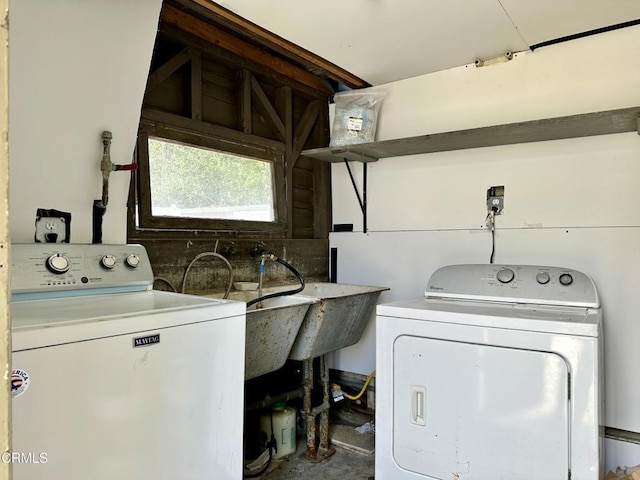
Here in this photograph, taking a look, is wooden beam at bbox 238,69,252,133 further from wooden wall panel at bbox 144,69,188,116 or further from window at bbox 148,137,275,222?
wooden wall panel at bbox 144,69,188,116

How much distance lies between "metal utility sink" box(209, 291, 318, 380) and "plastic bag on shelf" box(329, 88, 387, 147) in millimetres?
1125

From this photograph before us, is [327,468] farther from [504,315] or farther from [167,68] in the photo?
[167,68]

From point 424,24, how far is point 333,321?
153 centimetres

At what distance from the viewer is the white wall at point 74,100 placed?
1.54m

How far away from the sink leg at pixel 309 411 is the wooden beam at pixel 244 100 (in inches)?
54.8

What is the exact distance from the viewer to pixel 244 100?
102 inches

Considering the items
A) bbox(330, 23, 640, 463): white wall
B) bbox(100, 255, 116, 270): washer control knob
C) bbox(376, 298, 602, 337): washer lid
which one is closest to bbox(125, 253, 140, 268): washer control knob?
bbox(100, 255, 116, 270): washer control knob

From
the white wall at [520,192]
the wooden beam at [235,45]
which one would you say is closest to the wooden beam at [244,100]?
the wooden beam at [235,45]

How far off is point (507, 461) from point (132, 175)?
1.96 metres

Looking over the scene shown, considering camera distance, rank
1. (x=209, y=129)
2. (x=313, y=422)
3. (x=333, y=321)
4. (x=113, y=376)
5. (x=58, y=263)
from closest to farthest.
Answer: (x=113, y=376), (x=58, y=263), (x=333, y=321), (x=209, y=129), (x=313, y=422)

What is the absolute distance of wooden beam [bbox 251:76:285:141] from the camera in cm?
267

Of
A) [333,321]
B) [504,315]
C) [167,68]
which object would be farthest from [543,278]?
[167,68]

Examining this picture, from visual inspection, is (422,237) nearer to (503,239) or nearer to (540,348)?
(503,239)

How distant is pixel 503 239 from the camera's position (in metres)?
2.51
